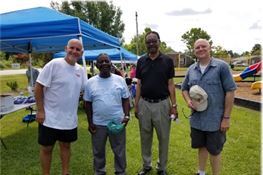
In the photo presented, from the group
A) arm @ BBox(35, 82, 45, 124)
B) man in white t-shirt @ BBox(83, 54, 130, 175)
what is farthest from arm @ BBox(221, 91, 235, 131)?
arm @ BBox(35, 82, 45, 124)

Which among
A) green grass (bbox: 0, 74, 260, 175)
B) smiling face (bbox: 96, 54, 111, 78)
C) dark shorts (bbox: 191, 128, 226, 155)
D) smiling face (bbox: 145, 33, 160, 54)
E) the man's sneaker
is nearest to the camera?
dark shorts (bbox: 191, 128, 226, 155)

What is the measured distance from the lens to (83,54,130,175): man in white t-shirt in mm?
3824

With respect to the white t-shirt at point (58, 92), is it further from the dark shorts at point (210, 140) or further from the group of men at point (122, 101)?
the dark shorts at point (210, 140)

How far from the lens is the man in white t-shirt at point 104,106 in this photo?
151 inches

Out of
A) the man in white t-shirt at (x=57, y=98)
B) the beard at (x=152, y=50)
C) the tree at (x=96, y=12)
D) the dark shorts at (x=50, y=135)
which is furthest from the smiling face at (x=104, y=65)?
the tree at (x=96, y=12)

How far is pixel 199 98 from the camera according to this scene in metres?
3.64

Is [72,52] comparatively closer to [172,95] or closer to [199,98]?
[172,95]

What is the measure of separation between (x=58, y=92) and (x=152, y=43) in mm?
1337

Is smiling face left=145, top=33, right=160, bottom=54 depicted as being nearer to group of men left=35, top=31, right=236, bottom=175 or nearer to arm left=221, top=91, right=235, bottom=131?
group of men left=35, top=31, right=236, bottom=175

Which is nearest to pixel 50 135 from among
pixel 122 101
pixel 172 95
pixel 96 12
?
pixel 122 101

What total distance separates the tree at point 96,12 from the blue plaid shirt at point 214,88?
110 feet

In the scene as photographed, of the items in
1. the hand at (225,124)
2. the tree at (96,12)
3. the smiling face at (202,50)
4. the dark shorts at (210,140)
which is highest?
the tree at (96,12)

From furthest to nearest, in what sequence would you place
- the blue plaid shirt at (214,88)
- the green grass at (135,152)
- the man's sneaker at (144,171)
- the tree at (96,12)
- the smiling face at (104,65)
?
the tree at (96,12)
the green grass at (135,152)
the man's sneaker at (144,171)
the smiling face at (104,65)
the blue plaid shirt at (214,88)

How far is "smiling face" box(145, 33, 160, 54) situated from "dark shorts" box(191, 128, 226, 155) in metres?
1.12
